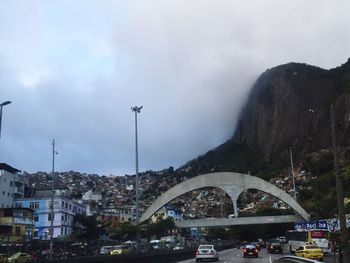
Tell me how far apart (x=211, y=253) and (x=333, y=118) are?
26125 millimetres

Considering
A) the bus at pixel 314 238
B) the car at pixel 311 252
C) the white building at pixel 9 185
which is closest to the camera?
the car at pixel 311 252

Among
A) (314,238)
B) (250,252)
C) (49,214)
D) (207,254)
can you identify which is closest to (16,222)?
(49,214)

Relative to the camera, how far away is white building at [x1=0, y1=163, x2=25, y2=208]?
94.9 meters

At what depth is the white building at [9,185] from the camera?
9488cm

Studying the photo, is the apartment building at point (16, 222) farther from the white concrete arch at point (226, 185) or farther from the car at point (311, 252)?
the car at point (311, 252)

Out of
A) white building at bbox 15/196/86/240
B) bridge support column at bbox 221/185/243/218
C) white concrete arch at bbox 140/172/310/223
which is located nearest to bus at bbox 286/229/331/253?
white building at bbox 15/196/86/240

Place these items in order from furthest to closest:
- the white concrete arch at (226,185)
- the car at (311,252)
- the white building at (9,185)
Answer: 1. the white concrete arch at (226,185)
2. the white building at (9,185)
3. the car at (311,252)

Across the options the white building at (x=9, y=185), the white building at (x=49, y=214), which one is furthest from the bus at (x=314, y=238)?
the white building at (x=9, y=185)

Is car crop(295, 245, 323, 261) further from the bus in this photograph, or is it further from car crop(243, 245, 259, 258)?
car crop(243, 245, 259, 258)

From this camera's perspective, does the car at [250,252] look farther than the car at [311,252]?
Yes

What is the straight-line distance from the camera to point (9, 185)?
323 ft

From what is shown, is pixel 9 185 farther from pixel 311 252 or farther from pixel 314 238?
pixel 311 252

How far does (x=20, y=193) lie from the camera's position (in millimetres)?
102625

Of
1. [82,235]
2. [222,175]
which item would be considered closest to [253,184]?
[222,175]
